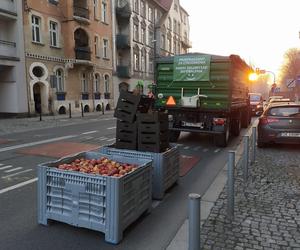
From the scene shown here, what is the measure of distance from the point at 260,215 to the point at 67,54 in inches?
1050

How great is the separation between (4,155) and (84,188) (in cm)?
635

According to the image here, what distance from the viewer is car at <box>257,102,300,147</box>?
33.6 ft

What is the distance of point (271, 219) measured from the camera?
4.66m

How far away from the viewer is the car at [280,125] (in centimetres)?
1023

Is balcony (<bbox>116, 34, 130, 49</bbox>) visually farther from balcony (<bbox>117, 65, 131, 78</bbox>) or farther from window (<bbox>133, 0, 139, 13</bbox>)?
window (<bbox>133, 0, 139, 13</bbox>)

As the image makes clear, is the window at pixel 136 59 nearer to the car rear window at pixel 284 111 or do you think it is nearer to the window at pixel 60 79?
the window at pixel 60 79

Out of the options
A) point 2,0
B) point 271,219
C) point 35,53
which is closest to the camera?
point 271,219

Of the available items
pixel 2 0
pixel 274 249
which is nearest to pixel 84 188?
pixel 274 249

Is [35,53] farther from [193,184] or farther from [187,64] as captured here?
[193,184]

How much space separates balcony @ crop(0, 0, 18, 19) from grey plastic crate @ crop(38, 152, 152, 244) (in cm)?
2111

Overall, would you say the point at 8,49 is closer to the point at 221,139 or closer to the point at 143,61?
the point at 221,139

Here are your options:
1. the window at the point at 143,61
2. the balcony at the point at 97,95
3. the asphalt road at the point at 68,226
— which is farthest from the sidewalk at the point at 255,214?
the window at the point at 143,61

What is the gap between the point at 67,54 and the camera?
95.4ft

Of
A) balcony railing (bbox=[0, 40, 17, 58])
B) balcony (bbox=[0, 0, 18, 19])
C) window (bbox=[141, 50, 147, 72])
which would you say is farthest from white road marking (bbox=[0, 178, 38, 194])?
window (bbox=[141, 50, 147, 72])
